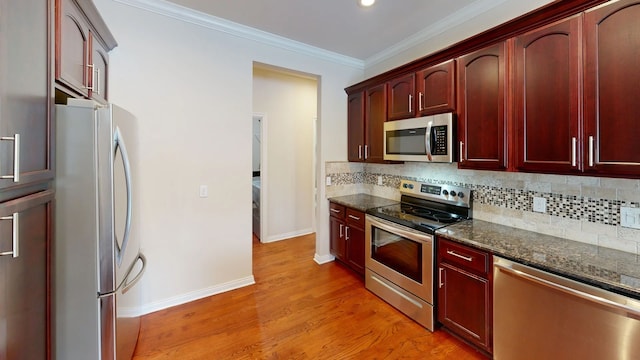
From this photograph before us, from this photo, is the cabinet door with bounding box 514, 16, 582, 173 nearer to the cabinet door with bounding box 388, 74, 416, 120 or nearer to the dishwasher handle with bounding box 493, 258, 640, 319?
the dishwasher handle with bounding box 493, 258, 640, 319

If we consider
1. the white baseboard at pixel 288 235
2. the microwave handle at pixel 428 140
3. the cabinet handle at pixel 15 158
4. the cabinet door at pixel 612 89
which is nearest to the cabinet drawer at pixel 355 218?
the microwave handle at pixel 428 140

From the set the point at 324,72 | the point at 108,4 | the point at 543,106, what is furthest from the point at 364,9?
the point at 108,4

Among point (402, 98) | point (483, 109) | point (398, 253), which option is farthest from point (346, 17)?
point (398, 253)

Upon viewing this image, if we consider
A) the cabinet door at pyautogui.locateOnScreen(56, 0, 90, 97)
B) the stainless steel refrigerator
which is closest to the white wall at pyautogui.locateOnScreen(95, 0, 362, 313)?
the cabinet door at pyautogui.locateOnScreen(56, 0, 90, 97)

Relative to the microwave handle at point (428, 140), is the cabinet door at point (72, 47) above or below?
above

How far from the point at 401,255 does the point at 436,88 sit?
1.58m

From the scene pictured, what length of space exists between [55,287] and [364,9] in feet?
9.63

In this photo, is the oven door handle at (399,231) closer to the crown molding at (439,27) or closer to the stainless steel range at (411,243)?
the stainless steel range at (411,243)

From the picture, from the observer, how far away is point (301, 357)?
1930 millimetres

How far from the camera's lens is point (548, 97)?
171 centimetres

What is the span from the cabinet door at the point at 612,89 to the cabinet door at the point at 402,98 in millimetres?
1305

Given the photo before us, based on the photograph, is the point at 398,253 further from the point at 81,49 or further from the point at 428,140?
the point at 81,49

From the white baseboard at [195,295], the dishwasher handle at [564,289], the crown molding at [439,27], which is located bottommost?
the white baseboard at [195,295]

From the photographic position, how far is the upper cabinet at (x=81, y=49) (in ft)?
4.57
